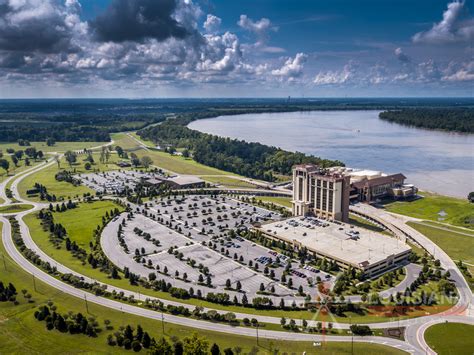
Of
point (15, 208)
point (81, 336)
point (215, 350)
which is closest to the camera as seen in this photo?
point (215, 350)

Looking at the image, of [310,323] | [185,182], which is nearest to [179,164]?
[185,182]

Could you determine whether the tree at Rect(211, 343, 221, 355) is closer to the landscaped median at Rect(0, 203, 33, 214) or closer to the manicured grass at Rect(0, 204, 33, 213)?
the landscaped median at Rect(0, 203, 33, 214)

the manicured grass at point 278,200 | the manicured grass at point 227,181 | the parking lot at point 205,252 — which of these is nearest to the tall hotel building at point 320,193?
the parking lot at point 205,252

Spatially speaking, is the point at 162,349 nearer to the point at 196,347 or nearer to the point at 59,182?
the point at 196,347

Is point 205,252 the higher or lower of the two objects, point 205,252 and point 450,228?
the lower

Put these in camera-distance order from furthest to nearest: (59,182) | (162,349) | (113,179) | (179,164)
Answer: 1. (179,164)
2. (113,179)
3. (59,182)
4. (162,349)

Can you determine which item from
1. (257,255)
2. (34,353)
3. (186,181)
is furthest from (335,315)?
(186,181)

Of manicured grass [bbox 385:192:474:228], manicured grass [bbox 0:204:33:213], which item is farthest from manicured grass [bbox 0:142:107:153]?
manicured grass [bbox 385:192:474:228]
